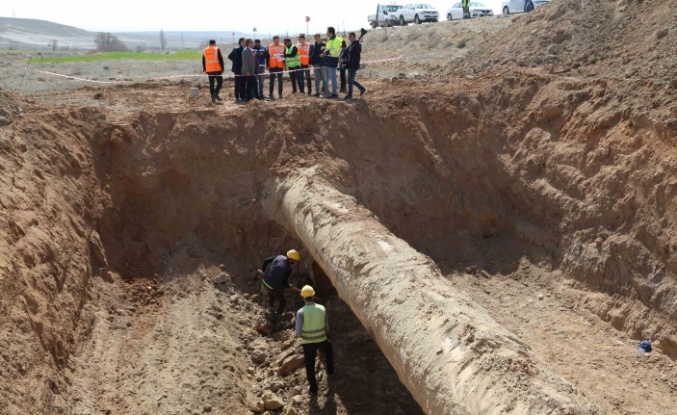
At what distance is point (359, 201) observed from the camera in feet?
45.5

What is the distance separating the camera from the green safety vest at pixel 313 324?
10141mm

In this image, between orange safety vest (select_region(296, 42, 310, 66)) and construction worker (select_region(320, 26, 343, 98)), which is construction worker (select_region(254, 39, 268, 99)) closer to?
orange safety vest (select_region(296, 42, 310, 66))

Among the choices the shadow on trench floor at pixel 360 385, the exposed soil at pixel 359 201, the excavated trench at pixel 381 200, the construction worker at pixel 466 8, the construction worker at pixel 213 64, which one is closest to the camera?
the exposed soil at pixel 359 201

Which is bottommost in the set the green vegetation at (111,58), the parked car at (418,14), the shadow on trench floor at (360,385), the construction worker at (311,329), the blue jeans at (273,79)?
the shadow on trench floor at (360,385)

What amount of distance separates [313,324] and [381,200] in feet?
14.8

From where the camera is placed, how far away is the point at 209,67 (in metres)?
15.9

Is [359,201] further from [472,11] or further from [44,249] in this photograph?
[472,11]

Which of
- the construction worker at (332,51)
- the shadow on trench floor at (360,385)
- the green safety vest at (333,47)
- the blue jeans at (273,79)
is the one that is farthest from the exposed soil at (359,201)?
the blue jeans at (273,79)

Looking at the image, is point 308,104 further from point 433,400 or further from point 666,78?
point 433,400

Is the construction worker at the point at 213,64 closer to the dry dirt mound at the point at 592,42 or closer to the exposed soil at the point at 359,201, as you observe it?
the exposed soil at the point at 359,201

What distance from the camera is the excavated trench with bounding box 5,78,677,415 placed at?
10938 mm

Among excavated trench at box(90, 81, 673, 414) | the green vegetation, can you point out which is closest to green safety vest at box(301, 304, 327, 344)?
excavated trench at box(90, 81, 673, 414)

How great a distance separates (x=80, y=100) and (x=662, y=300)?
12328 mm

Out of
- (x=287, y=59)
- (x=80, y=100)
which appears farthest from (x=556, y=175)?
(x=80, y=100)
